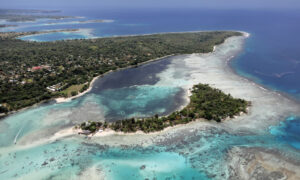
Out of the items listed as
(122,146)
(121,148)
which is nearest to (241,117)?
(122,146)

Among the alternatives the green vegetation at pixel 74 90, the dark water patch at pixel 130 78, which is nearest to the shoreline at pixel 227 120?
the dark water patch at pixel 130 78

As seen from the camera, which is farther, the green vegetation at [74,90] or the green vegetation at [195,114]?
the green vegetation at [74,90]

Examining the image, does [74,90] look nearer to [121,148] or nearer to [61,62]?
[61,62]

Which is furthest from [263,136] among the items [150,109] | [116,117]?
[116,117]

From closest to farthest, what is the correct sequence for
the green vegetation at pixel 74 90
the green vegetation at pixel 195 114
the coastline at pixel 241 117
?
1. the coastline at pixel 241 117
2. the green vegetation at pixel 195 114
3. the green vegetation at pixel 74 90

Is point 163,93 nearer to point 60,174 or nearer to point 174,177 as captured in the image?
point 174,177

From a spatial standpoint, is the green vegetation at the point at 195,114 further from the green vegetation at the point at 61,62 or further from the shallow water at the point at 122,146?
the green vegetation at the point at 61,62

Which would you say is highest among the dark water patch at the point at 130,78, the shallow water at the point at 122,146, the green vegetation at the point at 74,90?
the dark water patch at the point at 130,78
